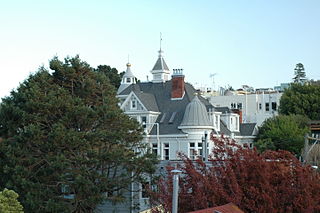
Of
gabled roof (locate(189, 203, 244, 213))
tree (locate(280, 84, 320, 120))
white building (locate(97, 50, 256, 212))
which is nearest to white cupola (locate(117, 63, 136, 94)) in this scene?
white building (locate(97, 50, 256, 212))

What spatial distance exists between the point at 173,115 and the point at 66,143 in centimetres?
2563

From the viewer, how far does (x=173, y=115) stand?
55.3m

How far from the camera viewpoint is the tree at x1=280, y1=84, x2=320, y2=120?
68812 millimetres

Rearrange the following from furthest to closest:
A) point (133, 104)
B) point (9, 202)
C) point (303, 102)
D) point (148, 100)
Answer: point (303, 102)
point (148, 100)
point (133, 104)
point (9, 202)

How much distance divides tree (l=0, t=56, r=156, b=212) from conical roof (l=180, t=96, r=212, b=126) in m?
19.2

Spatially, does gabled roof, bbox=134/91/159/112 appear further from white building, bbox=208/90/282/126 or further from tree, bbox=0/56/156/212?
white building, bbox=208/90/282/126

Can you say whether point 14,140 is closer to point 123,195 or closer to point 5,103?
point 5,103

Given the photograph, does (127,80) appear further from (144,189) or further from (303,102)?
(144,189)

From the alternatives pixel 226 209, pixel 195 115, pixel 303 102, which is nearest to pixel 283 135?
pixel 303 102

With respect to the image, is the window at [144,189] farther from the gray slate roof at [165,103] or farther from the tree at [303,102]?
the tree at [303,102]

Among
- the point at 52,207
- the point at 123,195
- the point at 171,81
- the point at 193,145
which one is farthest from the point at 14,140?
the point at 171,81

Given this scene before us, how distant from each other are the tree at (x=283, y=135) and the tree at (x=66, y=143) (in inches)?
1068

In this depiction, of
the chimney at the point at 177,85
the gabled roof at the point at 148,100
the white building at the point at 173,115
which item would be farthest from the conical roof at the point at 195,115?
the gabled roof at the point at 148,100

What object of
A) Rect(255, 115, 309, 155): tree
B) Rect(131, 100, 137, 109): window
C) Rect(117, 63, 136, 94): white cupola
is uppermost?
Rect(117, 63, 136, 94): white cupola
